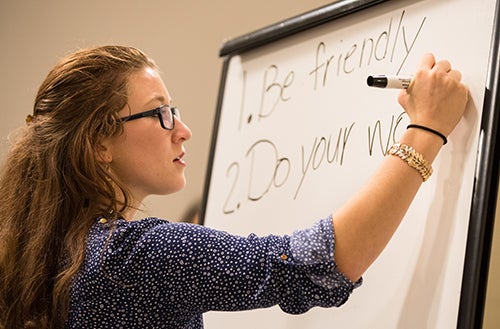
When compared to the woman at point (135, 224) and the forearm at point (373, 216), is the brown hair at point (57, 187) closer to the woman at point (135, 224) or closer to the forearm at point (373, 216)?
the woman at point (135, 224)

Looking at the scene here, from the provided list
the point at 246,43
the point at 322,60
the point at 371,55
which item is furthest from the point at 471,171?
the point at 246,43

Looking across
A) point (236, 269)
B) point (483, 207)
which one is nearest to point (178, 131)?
point (236, 269)

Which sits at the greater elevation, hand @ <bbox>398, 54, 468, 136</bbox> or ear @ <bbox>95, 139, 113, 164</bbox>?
hand @ <bbox>398, 54, 468, 136</bbox>

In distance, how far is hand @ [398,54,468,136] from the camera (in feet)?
3.11

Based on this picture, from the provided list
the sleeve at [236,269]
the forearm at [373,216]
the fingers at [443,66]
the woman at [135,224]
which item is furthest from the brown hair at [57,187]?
the fingers at [443,66]

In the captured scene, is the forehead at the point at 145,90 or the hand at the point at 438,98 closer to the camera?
the hand at the point at 438,98

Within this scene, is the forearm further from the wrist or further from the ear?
the ear

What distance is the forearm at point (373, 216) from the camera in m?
0.86

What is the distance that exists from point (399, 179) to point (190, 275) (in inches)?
11.0

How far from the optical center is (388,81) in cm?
99

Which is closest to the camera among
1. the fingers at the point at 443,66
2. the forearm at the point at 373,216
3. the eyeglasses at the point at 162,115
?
the forearm at the point at 373,216

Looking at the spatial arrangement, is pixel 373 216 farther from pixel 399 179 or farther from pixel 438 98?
pixel 438 98

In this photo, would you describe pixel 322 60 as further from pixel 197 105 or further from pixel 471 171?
pixel 197 105

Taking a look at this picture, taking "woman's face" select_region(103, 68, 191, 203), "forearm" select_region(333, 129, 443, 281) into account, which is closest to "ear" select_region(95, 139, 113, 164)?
"woman's face" select_region(103, 68, 191, 203)
